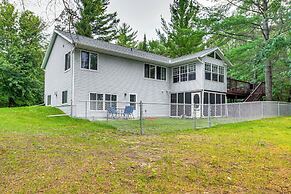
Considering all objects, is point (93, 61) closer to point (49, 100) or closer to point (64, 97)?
point (64, 97)

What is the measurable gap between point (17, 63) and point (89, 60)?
457 inches

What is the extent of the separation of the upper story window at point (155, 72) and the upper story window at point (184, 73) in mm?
976

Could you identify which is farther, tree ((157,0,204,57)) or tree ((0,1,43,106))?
tree ((157,0,204,57))

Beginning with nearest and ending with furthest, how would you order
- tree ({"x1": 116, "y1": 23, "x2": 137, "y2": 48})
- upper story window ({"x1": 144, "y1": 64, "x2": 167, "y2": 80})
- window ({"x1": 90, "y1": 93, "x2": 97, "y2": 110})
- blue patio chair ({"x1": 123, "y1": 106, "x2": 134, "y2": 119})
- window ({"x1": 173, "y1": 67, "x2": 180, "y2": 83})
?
blue patio chair ({"x1": 123, "y1": 106, "x2": 134, "y2": 119}) → window ({"x1": 90, "y1": 93, "x2": 97, "y2": 110}) → upper story window ({"x1": 144, "y1": 64, "x2": 167, "y2": 80}) → window ({"x1": 173, "y1": 67, "x2": 180, "y2": 83}) → tree ({"x1": 116, "y1": 23, "x2": 137, "y2": 48})

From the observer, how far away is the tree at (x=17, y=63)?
2292 centimetres

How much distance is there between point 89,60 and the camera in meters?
16.3

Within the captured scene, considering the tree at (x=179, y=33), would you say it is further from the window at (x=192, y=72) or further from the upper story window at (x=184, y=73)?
the window at (x=192, y=72)

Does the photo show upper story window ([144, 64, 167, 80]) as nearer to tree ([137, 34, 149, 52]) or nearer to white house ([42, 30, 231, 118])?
white house ([42, 30, 231, 118])

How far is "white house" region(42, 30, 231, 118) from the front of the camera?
15680mm

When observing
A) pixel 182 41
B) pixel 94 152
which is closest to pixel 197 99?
pixel 182 41

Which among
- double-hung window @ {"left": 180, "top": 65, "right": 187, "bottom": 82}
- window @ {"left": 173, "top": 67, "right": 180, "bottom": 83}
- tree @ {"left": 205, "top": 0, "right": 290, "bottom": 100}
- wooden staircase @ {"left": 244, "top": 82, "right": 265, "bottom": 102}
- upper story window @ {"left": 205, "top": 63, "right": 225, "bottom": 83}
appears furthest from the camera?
wooden staircase @ {"left": 244, "top": 82, "right": 265, "bottom": 102}

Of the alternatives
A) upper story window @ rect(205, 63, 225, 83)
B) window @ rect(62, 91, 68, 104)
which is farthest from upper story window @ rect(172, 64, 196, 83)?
window @ rect(62, 91, 68, 104)

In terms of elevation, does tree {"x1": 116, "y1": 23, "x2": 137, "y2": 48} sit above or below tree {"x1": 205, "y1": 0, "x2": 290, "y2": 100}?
above

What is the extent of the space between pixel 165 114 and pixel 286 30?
11179mm
